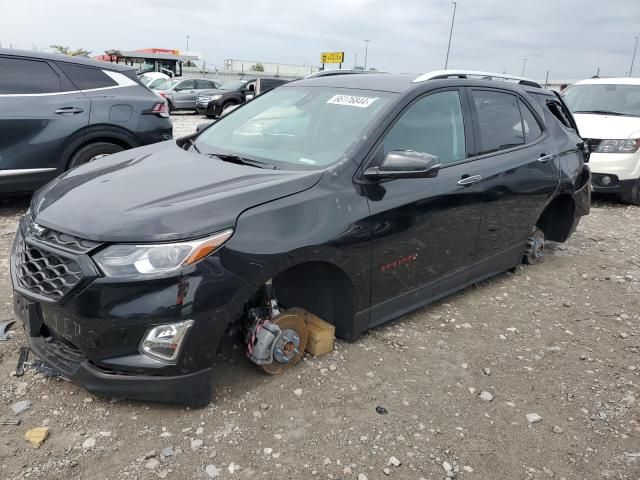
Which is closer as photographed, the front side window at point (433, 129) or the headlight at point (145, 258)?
the headlight at point (145, 258)

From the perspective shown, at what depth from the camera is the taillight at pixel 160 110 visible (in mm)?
6430

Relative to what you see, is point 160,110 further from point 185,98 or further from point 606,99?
point 185,98

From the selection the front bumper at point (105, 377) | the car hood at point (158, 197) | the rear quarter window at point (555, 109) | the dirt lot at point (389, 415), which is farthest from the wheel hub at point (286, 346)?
the rear quarter window at point (555, 109)

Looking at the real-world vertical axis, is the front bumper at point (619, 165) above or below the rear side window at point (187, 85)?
below

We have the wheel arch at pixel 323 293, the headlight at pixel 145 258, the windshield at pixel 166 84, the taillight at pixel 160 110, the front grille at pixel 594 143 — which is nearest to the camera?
the headlight at pixel 145 258

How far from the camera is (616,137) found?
7824mm

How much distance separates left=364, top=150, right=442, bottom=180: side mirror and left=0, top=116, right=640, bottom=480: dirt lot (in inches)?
43.7

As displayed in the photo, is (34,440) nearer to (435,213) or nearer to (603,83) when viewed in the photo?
(435,213)

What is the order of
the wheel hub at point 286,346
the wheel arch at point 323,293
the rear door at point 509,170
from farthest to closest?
the rear door at point 509,170 < the wheel arch at point 323,293 < the wheel hub at point 286,346

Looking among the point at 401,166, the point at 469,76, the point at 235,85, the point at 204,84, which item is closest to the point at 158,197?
the point at 401,166

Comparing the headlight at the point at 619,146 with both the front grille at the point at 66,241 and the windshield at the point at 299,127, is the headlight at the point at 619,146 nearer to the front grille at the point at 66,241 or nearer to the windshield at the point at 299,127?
the windshield at the point at 299,127

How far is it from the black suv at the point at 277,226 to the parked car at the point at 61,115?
2556mm

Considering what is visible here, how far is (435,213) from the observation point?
3.50 m

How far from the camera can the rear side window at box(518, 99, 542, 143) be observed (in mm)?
4500
